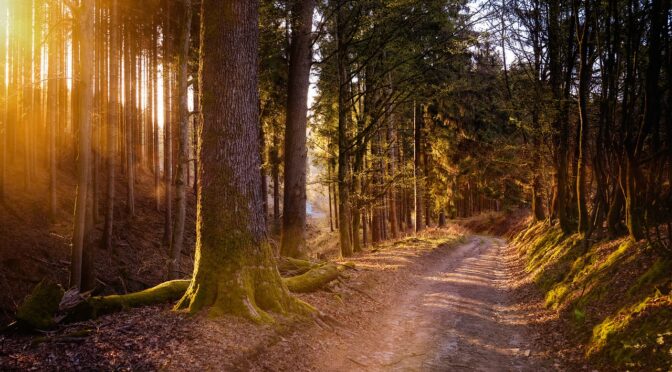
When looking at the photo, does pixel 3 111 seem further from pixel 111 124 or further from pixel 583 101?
pixel 583 101

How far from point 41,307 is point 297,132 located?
8.66 m

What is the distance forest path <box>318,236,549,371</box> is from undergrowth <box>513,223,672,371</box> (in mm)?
935

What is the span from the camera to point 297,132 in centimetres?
1298

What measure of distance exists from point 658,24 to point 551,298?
238 inches

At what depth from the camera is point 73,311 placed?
232 inches

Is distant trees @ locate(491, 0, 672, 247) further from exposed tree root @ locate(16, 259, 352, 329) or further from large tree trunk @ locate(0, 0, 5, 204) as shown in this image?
large tree trunk @ locate(0, 0, 5, 204)

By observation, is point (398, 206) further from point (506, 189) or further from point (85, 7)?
point (85, 7)

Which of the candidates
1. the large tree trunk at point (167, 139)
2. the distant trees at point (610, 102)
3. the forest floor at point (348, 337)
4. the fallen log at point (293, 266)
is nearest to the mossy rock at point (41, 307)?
the forest floor at point (348, 337)

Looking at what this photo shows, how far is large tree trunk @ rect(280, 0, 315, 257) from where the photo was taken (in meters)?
12.8

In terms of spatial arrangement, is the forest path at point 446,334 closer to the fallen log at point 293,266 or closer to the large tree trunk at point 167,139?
the fallen log at point 293,266

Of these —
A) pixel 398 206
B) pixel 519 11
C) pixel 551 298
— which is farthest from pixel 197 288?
pixel 398 206

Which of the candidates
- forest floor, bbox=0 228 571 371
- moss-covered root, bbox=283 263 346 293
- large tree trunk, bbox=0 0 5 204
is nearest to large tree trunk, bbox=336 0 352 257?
forest floor, bbox=0 228 571 371

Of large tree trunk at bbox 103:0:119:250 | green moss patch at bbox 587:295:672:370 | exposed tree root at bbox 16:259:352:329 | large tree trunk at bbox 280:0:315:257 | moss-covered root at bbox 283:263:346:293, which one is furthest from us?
large tree trunk at bbox 103:0:119:250

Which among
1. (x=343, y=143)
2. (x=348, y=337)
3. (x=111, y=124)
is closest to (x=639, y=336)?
(x=348, y=337)
